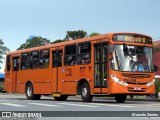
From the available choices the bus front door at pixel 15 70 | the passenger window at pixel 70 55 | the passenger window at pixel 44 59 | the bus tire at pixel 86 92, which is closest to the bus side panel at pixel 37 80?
the passenger window at pixel 44 59

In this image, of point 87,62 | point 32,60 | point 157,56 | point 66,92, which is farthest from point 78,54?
point 157,56

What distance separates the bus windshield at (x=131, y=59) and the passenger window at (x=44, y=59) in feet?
22.2

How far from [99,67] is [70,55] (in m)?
2.87

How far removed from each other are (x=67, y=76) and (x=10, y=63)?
8.11m

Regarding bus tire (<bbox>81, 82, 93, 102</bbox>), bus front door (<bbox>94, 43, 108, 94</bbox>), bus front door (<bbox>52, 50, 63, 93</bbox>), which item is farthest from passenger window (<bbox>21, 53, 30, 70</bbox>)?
bus front door (<bbox>94, 43, 108, 94</bbox>)

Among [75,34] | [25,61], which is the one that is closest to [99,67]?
[25,61]

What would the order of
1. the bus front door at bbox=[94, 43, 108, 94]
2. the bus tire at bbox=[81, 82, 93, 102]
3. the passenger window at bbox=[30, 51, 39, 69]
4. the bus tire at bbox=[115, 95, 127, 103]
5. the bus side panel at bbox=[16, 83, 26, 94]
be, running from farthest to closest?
the bus side panel at bbox=[16, 83, 26, 94]
the passenger window at bbox=[30, 51, 39, 69]
the bus tire at bbox=[115, 95, 127, 103]
the bus tire at bbox=[81, 82, 93, 102]
the bus front door at bbox=[94, 43, 108, 94]

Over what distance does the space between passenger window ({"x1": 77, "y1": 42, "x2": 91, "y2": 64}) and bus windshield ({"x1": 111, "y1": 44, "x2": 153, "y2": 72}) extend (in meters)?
1.98

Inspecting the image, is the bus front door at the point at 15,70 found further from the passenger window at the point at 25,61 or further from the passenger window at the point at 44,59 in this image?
the passenger window at the point at 44,59

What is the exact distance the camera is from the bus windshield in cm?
2138

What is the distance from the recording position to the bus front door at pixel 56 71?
25.8 meters

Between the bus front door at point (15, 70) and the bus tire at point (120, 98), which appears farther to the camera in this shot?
the bus front door at point (15, 70)

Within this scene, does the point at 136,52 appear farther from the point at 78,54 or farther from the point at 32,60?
the point at 32,60

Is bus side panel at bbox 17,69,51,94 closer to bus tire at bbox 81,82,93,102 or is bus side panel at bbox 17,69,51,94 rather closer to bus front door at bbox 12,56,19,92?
bus front door at bbox 12,56,19,92
